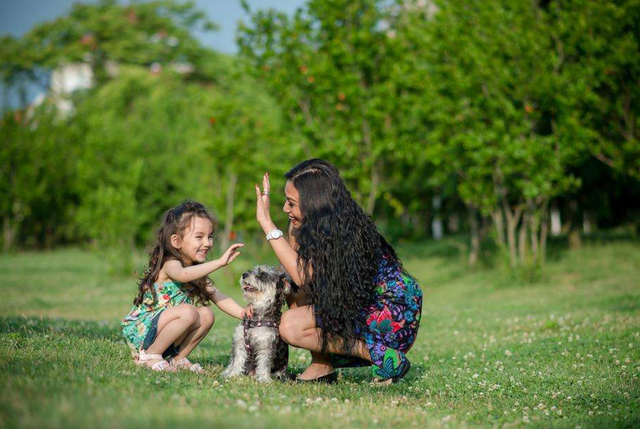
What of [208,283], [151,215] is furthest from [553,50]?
[151,215]

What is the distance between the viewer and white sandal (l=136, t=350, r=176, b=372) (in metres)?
5.78

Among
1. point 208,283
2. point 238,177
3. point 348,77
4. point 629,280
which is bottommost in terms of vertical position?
point 629,280

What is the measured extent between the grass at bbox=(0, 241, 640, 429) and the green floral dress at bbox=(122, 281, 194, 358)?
0.21 metres

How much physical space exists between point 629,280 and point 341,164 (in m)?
7.56

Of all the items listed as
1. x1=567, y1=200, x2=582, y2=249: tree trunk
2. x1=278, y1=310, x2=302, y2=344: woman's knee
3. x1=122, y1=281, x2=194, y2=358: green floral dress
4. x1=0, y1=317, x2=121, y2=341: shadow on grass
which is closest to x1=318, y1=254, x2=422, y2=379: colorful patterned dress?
x1=278, y1=310, x2=302, y2=344: woman's knee

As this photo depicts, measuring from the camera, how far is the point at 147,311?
6.23m

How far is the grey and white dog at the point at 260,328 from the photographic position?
→ 5.89 metres

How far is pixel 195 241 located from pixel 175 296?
56 centimetres

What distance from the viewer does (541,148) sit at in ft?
50.2

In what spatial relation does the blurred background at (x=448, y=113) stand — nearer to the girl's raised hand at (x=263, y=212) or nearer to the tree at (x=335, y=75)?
the tree at (x=335, y=75)

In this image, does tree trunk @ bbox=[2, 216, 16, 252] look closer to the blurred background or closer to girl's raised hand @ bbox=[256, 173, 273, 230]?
the blurred background

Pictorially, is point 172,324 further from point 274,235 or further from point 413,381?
point 413,381

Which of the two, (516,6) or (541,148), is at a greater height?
(516,6)

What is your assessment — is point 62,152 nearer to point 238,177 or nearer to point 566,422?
point 238,177
